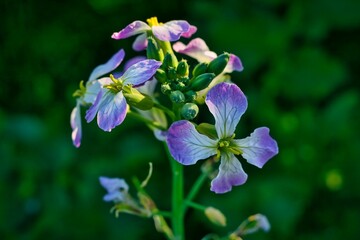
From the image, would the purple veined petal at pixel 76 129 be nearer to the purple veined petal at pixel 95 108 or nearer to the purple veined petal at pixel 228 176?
the purple veined petal at pixel 95 108

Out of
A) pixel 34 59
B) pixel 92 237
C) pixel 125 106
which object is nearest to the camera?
pixel 125 106

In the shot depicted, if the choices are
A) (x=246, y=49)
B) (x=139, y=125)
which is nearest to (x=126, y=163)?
(x=139, y=125)

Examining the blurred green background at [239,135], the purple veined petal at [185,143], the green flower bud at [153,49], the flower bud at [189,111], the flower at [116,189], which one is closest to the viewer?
the purple veined petal at [185,143]

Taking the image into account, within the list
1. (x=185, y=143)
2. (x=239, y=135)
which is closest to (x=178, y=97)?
(x=185, y=143)

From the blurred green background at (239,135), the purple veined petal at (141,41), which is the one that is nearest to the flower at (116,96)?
the purple veined petal at (141,41)

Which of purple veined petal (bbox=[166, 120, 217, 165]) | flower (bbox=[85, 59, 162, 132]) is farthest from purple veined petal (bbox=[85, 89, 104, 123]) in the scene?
purple veined petal (bbox=[166, 120, 217, 165])

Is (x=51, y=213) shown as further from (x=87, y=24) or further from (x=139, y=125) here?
(x=87, y=24)

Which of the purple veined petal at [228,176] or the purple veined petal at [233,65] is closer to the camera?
the purple veined petal at [228,176]
